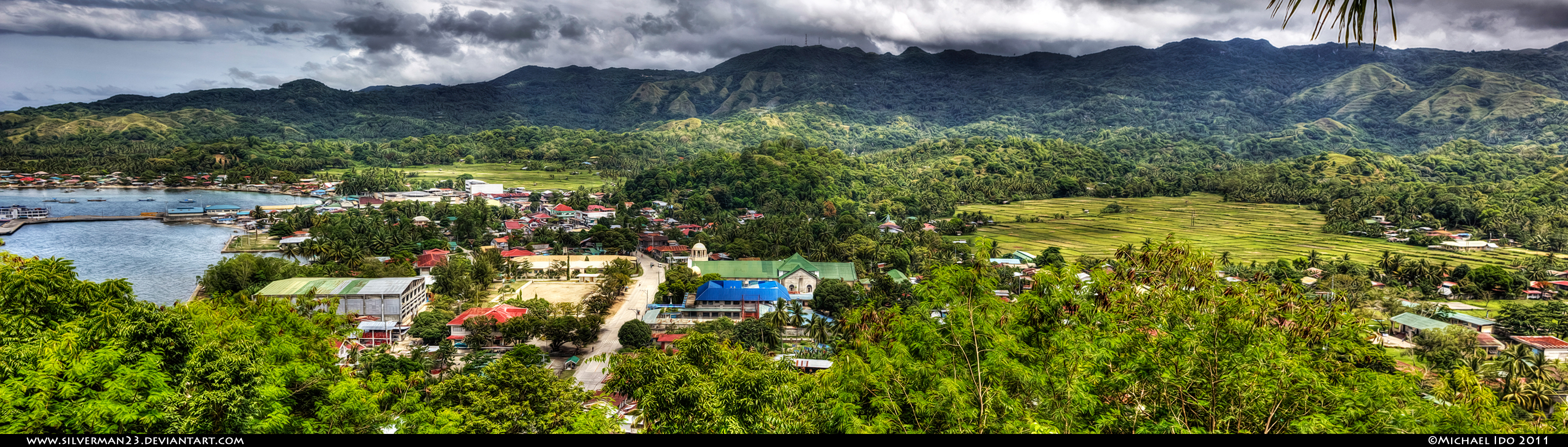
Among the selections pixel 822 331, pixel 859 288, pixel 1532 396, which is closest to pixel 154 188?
pixel 859 288

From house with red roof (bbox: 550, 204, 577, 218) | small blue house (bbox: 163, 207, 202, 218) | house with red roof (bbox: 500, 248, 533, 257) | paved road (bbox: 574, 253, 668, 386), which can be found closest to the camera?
paved road (bbox: 574, 253, 668, 386)

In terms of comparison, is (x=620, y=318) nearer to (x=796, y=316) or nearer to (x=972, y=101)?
(x=796, y=316)

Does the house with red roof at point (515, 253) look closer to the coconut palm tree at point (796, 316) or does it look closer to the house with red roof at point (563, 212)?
the house with red roof at point (563, 212)

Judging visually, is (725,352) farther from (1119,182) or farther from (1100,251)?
(1119,182)

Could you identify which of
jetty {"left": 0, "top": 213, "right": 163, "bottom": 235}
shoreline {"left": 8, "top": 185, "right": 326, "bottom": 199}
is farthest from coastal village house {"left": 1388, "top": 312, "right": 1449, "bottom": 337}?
shoreline {"left": 8, "top": 185, "right": 326, "bottom": 199}

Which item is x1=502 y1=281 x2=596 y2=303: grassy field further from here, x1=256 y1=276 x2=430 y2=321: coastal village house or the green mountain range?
the green mountain range

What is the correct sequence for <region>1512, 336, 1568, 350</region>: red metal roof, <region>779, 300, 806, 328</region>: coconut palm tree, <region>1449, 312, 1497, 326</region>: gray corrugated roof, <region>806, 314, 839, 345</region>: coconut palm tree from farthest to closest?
<region>779, 300, 806, 328</region>: coconut palm tree → <region>1449, 312, 1497, 326</region>: gray corrugated roof → <region>806, 314, 839, 345</region>: coconut palm tree → <region>1512, 336, 1568, 350</region>: red metal roof
